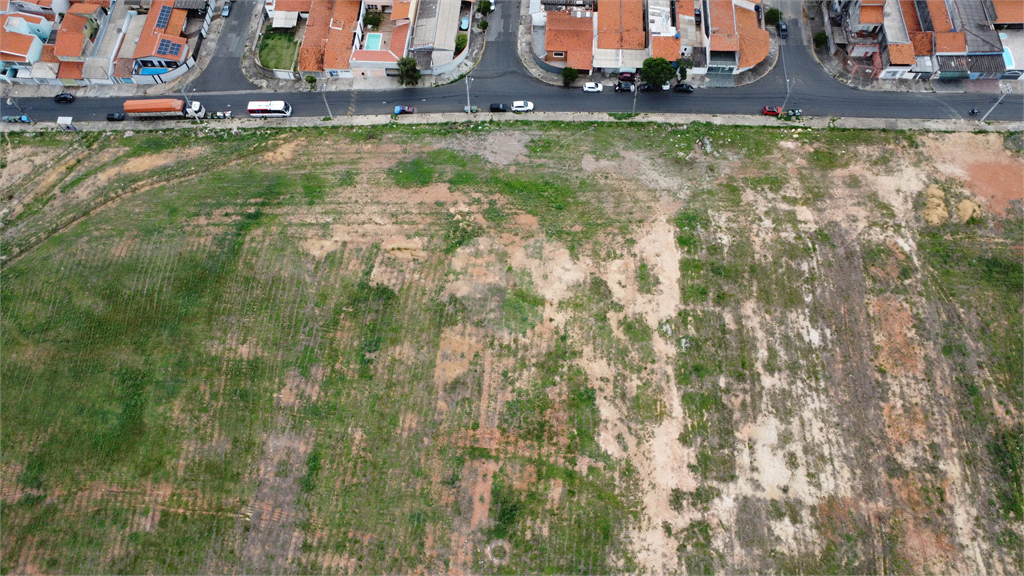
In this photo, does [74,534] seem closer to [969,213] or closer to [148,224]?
[148,224]

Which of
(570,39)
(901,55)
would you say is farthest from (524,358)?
(901,55)

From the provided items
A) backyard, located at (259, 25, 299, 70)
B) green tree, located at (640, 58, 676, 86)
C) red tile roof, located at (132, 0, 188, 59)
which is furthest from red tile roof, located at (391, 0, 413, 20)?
green tree, located at (640, 58, 676, 86)

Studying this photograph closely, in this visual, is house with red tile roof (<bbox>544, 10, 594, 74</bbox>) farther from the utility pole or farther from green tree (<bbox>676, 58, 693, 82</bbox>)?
the utility pole

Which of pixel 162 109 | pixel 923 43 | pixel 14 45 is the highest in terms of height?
pixel 14 45

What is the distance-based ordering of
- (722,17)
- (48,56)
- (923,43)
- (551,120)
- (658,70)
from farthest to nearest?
(48,56), (722,17), (923,43), (551,120), (658,70)

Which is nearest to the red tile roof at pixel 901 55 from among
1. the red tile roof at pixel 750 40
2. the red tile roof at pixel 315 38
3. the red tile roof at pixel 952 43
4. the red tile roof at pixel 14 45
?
the red tile roof at pixel 952 43

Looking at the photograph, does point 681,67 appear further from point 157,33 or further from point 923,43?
point 157,33
